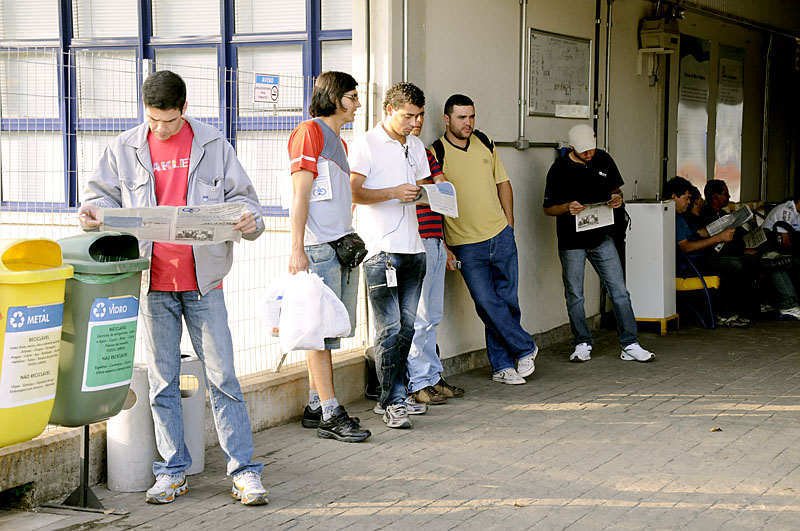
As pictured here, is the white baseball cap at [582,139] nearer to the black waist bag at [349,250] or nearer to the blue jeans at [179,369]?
the black waist bag at [349,250]

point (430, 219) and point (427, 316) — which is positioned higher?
point (430, 219)

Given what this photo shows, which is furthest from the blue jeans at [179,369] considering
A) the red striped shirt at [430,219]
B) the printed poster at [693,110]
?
the printed poster at [693,110]

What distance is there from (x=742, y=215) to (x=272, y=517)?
22.3 ft

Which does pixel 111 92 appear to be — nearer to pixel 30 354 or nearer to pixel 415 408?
pixel 415 408

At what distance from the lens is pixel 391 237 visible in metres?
6.07

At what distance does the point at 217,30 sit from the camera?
8750mm

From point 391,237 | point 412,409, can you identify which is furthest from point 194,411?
point 412,409

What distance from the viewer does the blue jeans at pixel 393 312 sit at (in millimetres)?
6070

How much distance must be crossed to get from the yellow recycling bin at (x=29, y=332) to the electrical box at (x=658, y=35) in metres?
7.58

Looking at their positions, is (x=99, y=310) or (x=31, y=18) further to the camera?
(x=31, y=18)

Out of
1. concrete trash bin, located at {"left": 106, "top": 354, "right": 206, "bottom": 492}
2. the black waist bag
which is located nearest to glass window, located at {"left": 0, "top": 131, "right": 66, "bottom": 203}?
concrete trash bin, located at {"left": 106, "top": 354, "right": 206, "bottom": 492}

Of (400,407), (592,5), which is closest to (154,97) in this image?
(400,407)

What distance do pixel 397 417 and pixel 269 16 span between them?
3.97 meters

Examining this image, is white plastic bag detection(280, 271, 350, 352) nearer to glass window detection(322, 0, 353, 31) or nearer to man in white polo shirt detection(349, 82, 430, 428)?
man in white polo shirt detection(349, 82, 430, 428)
